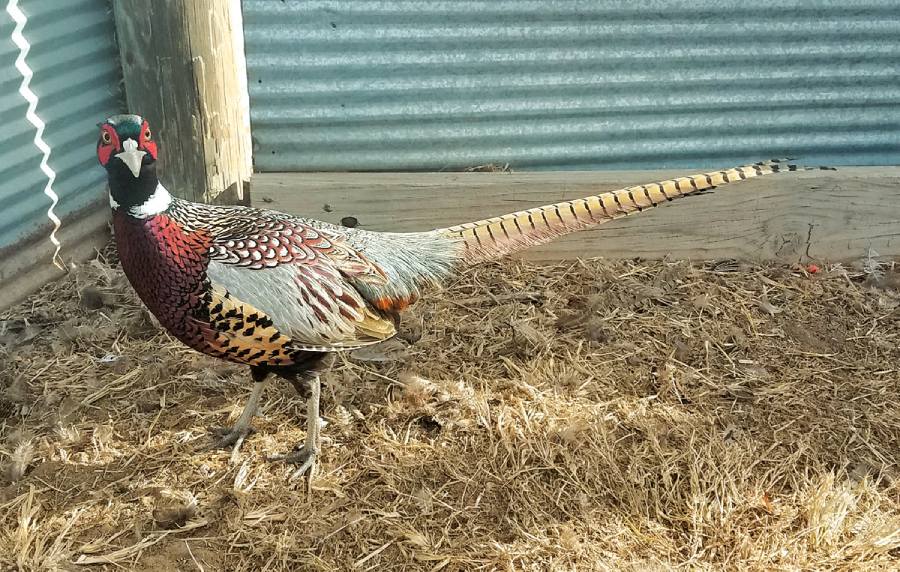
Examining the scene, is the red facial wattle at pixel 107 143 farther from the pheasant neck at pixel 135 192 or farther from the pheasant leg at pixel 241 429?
the pheasant leg at pixel 241 429

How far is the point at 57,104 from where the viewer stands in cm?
329

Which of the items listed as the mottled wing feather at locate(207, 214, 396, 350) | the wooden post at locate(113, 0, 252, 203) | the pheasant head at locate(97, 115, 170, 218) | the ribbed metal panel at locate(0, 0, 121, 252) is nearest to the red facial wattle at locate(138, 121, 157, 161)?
the pheasant head at locate(97, 115, 170, 218)

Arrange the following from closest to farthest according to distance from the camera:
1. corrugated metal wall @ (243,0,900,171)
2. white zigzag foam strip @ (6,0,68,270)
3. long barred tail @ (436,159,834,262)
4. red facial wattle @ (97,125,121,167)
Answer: red facial wattle @ (97,125,121,167) < long barred tail @ (436,159,834,262) < white zigzag foam strip @ (6,0,68,270) < corrugated metal wall @ (243,0,900,171)

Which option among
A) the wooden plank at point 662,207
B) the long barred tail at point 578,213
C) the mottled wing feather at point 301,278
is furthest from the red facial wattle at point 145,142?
the wooden plank at point 662,207

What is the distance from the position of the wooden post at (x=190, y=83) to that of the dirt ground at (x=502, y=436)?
61 cm

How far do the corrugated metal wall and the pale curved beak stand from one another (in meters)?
1.40

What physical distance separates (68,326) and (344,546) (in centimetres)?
161

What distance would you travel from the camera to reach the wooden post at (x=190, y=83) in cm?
306

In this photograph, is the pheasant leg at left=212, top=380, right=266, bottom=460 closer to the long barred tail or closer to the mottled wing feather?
the mottled wing feather

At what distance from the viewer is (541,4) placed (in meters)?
3.29

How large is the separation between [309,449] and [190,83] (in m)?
1.60

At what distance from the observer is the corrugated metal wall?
130 inches

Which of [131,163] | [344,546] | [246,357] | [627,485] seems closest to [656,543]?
[627,485]

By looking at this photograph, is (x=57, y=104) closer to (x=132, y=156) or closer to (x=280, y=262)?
(x=132, y=156)
